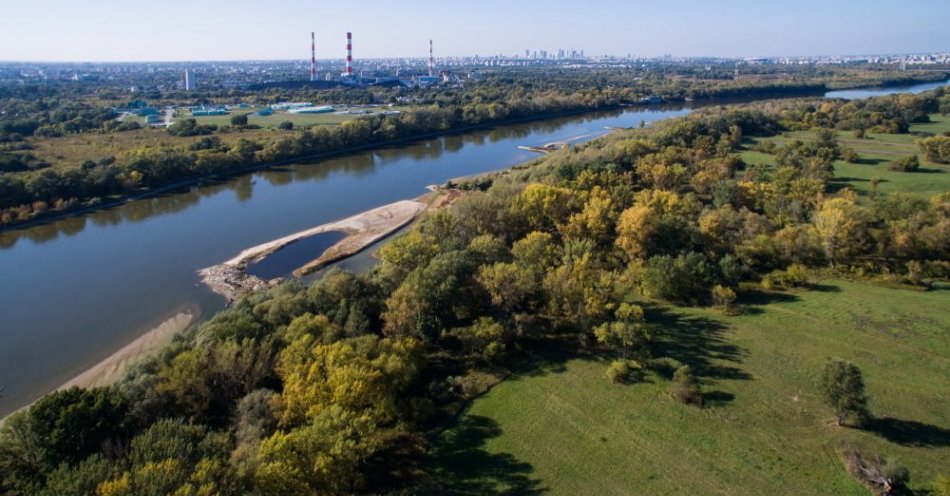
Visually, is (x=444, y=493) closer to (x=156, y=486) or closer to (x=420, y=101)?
(x=156, y=486)

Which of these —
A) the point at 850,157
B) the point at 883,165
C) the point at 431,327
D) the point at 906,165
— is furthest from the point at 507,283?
the point at 883,165

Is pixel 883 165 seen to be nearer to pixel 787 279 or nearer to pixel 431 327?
pixel 787 279

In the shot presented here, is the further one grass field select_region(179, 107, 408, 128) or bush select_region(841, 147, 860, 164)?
grass field select_region(179, 107, 408, 128)

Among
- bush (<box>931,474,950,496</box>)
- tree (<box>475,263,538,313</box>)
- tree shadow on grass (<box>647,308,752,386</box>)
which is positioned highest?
tree (<box>475,263,538,313</box>)

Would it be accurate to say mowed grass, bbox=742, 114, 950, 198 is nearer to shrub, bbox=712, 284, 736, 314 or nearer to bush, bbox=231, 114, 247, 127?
shrub, bbox=712, 284, 736, 314

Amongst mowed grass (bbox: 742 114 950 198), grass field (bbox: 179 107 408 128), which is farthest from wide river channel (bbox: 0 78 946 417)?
mowed grass (bbox: 742 114 950 198)

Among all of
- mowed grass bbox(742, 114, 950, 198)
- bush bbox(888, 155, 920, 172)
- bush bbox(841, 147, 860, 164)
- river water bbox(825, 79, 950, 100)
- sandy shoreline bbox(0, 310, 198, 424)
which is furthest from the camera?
river water bbox(825, 79, 950, 100)

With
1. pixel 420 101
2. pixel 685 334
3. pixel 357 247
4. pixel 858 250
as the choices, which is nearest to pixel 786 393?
pixel 685 334

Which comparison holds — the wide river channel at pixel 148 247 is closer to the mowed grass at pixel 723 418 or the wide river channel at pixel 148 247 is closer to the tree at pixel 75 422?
the tree at pixel 75 422
